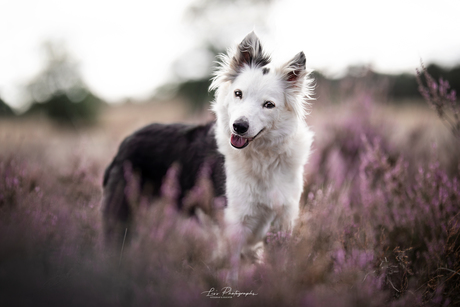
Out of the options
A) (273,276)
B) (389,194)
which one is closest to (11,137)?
(273,276)

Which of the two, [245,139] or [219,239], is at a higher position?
[245,139]

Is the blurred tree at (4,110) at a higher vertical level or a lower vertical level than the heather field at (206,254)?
higher

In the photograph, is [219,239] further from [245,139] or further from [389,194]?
[389,194]

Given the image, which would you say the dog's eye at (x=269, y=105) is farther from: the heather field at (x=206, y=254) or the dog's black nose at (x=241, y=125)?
the heather field at (x=206, y=254)

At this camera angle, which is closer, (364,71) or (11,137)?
(11,137)

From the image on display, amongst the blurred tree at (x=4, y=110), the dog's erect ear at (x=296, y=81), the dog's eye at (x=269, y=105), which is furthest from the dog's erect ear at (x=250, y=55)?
the blurred tree at (x=4, y=110)

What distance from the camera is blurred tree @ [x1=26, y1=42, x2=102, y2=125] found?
938cm

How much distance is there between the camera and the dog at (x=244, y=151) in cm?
239

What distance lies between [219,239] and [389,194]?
7.03ft

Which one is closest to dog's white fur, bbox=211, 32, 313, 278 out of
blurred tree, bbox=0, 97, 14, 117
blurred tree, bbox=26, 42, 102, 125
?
blurred tree, bbox=0, 97, 14, 117

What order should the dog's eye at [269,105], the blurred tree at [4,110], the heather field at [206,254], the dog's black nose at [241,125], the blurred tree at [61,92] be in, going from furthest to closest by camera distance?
1. the blurred tree at [61,92]
2. the blurred tree at [4,110]
3. the dog's eye at [269,105]
4. the dog's black nose at [241,125]
5. the heather field at [206,254]

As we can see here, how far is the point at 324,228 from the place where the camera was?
1.95 metres

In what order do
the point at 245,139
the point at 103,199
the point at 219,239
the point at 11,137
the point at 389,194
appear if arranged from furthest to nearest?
the point at 11,137 < the point at 389,194 < the point at 103,199 < the point at 245,139 < the point at 219,239

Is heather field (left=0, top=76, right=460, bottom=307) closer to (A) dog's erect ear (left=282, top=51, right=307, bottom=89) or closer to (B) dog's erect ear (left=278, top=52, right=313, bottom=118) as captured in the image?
(B) dog's erect ear (left=278, top=52, right=313, bottom=118)
